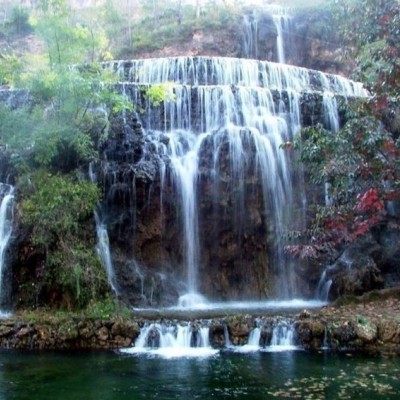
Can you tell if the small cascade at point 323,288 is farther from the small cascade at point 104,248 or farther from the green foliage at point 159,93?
the green foliage at point 159,93

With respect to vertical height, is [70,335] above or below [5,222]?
below

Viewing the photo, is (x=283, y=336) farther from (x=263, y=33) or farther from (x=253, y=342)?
(x=263, y=33)

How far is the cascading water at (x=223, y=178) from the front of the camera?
64.3 feet

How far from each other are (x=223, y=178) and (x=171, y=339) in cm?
830

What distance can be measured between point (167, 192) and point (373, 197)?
11.0m

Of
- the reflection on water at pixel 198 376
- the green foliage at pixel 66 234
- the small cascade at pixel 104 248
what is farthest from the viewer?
the small cascade at pixel 104 248

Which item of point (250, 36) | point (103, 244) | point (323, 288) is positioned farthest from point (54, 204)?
point (250, 36)

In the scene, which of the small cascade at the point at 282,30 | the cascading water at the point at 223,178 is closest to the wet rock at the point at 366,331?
the cascading water at the point at 223,178

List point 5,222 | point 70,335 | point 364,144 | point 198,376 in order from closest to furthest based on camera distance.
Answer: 1. point 198,376
2. point 364,144
3. point 70,335
4. point 5,222

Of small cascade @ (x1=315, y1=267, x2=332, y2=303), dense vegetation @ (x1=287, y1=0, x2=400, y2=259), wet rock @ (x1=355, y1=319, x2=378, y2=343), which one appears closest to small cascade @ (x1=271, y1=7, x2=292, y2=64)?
small cascade @ (x1=315, y1=267, x2=332, y2=303)

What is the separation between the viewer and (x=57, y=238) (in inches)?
619

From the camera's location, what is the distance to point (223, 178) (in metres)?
20.0

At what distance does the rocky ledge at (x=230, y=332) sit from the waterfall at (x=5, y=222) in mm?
2851

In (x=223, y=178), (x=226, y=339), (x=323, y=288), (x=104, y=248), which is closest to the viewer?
(x=226, y=339)
